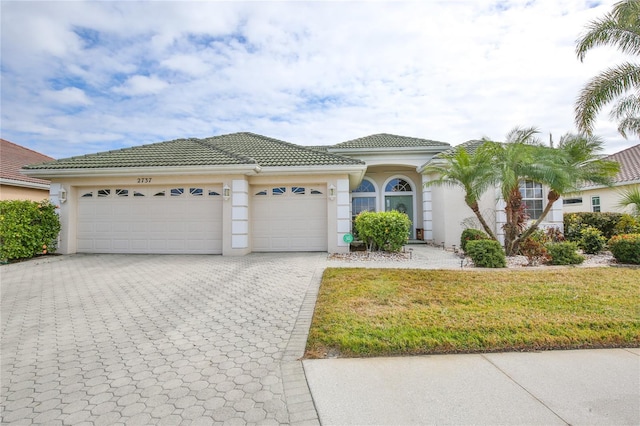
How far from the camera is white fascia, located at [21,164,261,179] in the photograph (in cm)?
1161

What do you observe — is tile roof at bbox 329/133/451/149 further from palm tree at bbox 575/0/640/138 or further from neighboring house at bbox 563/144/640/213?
neighboring house at bbox 563/144/640/213

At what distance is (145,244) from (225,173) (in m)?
4.45

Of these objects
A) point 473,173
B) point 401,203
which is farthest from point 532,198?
point 473,173

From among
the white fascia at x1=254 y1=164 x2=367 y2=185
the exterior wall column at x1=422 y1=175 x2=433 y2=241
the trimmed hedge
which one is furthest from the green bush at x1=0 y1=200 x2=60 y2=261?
the trimmed hedge

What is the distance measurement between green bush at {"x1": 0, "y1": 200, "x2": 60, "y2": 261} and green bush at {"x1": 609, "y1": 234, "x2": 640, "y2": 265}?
19.9 metres

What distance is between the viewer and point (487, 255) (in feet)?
29.7

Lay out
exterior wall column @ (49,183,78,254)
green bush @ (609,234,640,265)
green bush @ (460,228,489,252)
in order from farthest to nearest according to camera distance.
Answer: exterior wall column @ (49,183,78,254), green bush @ (460,228,489,252), green bush @ (609,234,640,265)

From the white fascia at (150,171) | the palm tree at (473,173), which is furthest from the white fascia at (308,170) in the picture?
the palm tree at (473,173)

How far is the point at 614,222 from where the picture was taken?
13.7m

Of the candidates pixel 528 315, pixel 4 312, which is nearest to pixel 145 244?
pixel 4 312

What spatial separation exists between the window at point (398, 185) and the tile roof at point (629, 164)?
11.2 meters

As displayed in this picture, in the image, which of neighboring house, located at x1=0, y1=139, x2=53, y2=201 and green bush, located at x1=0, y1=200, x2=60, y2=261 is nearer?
green bush, located at x1=0, y1=200, x2=60, y2=261

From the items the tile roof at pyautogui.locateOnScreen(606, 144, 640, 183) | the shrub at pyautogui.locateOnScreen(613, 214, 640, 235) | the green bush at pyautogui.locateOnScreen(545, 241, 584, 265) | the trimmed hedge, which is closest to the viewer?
the green bush at pyautogui.locateOnScreen(545, 241, 584, 265)

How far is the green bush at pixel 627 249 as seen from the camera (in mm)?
9345
